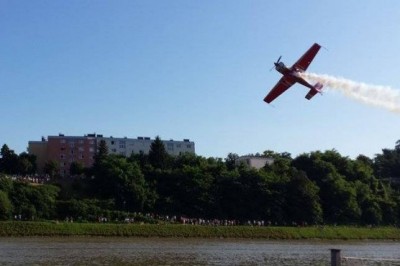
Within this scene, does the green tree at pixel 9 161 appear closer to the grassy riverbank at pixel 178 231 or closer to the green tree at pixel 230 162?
the green tree at pixel 230 162

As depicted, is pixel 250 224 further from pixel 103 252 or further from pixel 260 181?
pixel 103 252

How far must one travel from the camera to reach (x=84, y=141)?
169250 mm

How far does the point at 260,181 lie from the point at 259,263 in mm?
52665

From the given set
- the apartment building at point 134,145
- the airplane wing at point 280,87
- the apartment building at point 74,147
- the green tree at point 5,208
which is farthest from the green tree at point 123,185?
the apartment building at point 134,145

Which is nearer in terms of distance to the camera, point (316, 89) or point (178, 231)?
point (316, 89)

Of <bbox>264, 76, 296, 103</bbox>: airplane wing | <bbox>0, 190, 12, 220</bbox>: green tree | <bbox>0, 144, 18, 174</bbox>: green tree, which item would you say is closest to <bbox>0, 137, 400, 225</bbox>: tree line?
<bbox>0, 190, 12, 220</bbox>: green tree

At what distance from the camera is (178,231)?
240 feet

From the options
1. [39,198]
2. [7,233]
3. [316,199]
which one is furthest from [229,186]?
[7,233]

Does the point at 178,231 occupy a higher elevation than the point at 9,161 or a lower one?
lower

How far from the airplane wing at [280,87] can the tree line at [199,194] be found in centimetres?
4397

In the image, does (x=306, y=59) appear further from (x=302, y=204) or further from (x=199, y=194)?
(x=302, y=204)

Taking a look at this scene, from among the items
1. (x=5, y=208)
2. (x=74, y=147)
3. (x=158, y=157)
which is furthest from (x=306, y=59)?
(x=74, y=147)

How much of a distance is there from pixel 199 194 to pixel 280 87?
176ft

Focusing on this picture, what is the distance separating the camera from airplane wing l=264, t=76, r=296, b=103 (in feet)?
125
